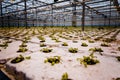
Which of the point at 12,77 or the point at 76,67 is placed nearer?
the point at 12,77

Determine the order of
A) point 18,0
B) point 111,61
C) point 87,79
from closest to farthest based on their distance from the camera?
point 87,79 < point 111,61 < point 18,0

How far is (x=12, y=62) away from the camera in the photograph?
3.00 meters

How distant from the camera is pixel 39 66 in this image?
8.84 ft

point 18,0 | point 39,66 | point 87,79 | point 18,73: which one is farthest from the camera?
point 18,0

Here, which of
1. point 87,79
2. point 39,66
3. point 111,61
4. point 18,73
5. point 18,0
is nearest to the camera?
point 87,79

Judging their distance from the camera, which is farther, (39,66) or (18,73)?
(39,66)

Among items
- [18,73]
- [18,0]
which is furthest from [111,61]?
[18,0]

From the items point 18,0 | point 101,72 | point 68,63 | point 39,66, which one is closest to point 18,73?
point 39,66

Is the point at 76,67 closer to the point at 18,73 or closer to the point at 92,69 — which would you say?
the point at 92,69

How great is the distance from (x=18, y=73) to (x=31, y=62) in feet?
1.55

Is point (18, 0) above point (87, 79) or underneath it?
above

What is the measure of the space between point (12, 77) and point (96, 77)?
4.65 ft

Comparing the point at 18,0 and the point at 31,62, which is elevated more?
the point at 18,0

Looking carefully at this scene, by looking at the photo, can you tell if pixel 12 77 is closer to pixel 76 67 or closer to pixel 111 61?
pixel 76 67
